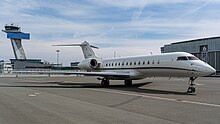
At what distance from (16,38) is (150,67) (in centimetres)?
10950

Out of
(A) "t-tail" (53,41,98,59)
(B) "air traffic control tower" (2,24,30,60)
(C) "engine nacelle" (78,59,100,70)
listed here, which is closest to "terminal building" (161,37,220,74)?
(A) "t-tail" (53,41,98,59)

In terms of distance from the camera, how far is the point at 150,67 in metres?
23.8

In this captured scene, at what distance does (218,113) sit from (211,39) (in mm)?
78251

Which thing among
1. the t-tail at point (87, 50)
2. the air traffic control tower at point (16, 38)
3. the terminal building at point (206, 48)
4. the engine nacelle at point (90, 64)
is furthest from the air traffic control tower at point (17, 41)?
the engine nacelle at point (90, 64)

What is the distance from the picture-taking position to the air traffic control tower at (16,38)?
123 m

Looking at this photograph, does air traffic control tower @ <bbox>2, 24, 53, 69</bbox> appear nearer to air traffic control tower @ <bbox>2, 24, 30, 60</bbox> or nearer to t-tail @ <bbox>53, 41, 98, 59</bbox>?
air traffic control tower @ <bbox>2, 24, 30, 60</bbox>

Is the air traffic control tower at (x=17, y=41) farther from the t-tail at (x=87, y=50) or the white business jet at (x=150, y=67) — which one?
the white business jet at (x=150, y=67)

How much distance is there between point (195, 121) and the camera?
8875 mm

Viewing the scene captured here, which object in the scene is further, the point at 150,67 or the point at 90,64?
the point at 90,64

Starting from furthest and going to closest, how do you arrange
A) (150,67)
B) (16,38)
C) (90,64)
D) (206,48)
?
(16,38)
(206,48)
(90,64)
(150,67)

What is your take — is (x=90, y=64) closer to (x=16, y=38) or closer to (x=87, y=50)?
(x=87, y=50)

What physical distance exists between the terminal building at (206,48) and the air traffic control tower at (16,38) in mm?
67802

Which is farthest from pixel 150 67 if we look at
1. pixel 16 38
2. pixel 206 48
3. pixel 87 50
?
pixel 16 38

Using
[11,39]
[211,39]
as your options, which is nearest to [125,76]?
[211,39]
